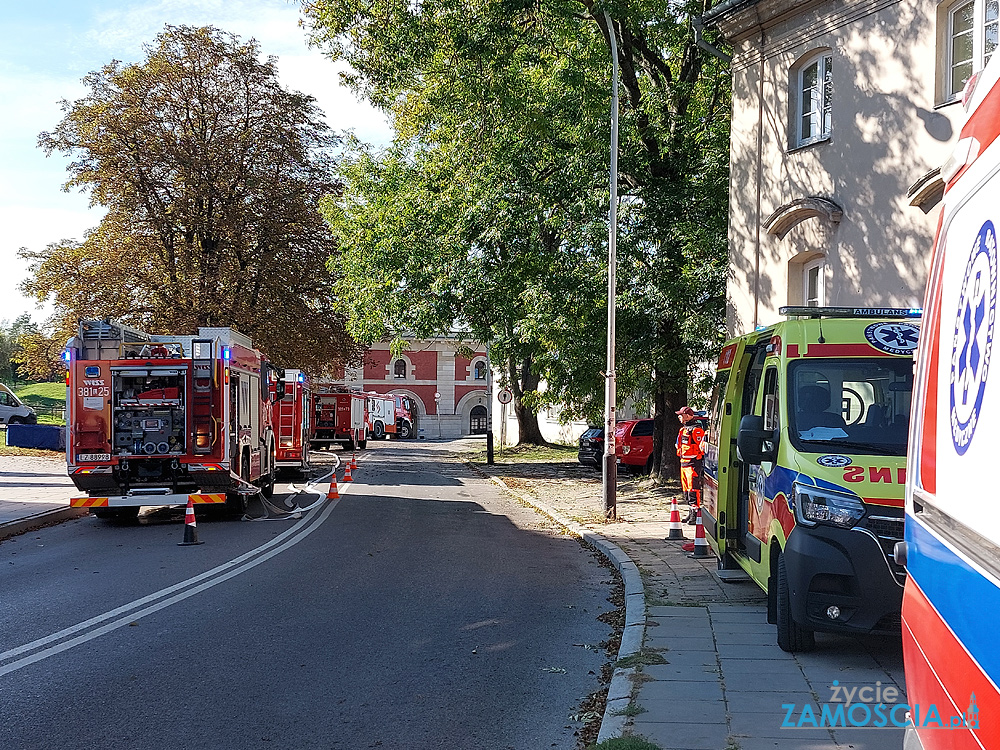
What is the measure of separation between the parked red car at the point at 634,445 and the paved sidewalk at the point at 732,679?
1576cm

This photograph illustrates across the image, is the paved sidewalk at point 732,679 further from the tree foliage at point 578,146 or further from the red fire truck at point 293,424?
the red fire truck at point 293,424

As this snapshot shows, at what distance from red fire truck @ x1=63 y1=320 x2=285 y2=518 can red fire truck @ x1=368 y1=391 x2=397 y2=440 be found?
44.6m

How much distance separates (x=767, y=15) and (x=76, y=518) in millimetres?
14635

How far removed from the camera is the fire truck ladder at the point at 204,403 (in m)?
15.1

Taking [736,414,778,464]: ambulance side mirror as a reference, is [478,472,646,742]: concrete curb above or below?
below

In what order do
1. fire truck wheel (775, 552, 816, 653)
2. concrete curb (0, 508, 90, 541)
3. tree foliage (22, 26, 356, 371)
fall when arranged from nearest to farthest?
fire truck wheel (775, 552, 816, 653), concrete curb (0, 508, 90, 541), tree foliage (22, 26, 356, 371)

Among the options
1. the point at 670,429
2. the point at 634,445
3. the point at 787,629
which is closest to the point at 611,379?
the point at 670,429

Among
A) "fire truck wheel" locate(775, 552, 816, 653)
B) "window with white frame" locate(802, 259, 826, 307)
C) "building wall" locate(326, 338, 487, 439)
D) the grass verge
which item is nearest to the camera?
the grass verge

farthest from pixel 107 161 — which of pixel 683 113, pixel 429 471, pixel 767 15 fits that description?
pixel 767 15

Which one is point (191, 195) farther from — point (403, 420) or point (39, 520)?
point (403, 420)

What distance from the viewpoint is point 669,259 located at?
19062mm

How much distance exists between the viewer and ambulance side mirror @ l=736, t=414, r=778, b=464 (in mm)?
7340

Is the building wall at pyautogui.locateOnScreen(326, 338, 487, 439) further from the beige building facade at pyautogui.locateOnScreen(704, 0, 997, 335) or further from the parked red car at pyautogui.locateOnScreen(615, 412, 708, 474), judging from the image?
the beige building facade at pyautogui.locateOnScreen(704, 0, 997, 335)

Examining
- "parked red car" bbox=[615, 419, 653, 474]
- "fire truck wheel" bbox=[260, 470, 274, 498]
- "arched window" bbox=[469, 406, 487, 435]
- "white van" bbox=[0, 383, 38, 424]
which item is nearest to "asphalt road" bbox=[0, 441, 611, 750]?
"fire truck wheel" bbox=[260, 470, 274, 498]
